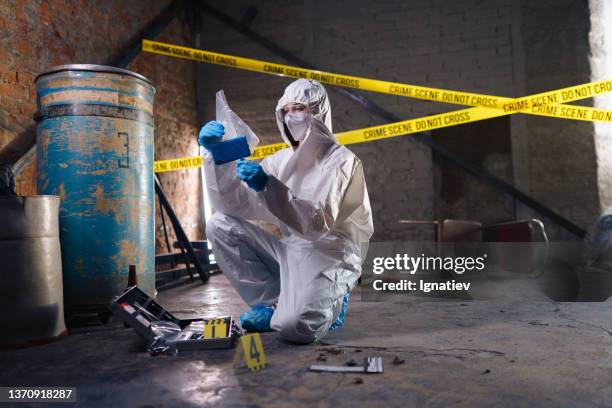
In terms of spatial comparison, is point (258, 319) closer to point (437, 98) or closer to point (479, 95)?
point (437, 98)

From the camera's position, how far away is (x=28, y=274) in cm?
227

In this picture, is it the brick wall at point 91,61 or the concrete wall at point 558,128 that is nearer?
the brick wall at point 91,61

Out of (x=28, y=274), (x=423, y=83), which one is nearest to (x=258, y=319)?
(x=28, y=274)

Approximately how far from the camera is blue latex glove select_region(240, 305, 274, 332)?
2514mm

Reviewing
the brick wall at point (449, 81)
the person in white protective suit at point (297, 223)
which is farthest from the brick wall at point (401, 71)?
the person in white protective suit at point (297, 223)

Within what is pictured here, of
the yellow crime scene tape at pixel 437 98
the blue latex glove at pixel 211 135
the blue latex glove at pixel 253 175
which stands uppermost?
the yellow crime scene tape at pixel 437 98

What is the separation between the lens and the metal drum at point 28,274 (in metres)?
2.21

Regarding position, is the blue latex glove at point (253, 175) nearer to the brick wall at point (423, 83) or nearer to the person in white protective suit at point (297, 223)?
the person in white protective suit at point (297, 223)

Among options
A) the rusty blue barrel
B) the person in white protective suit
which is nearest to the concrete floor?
the person in white protective suit

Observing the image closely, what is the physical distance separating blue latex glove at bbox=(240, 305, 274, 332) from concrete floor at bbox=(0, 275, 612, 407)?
0.08 metres

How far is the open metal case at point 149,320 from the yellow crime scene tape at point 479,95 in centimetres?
307

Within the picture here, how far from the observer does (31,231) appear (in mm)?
2311

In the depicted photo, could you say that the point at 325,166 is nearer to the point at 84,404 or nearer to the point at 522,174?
the point at 84,404

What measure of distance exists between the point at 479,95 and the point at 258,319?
3409 millimetres
